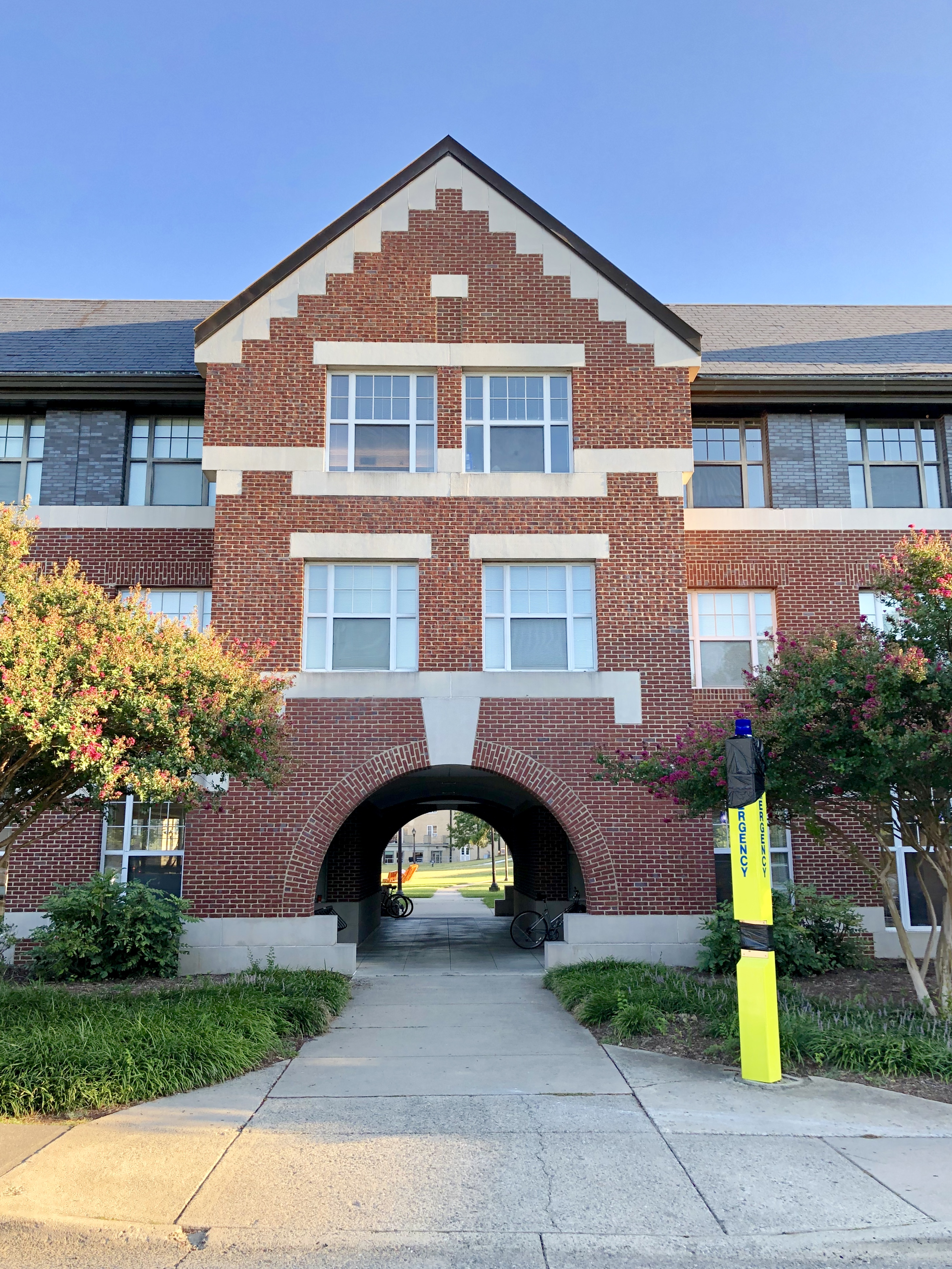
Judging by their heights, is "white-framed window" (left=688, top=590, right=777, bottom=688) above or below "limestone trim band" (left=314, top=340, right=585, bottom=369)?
below

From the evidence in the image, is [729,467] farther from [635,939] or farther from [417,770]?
[635,939]

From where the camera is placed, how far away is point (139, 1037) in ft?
29.7

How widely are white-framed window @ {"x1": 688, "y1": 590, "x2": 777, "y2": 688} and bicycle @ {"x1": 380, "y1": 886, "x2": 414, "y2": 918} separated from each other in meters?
14.8

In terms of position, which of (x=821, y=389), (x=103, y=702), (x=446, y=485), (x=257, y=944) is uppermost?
(x=821, y=389)

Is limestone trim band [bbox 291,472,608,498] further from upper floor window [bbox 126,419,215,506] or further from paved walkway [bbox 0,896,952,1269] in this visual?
paved walkway [bbox 0,896,952,1269]

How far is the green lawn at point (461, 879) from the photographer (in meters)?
42.3

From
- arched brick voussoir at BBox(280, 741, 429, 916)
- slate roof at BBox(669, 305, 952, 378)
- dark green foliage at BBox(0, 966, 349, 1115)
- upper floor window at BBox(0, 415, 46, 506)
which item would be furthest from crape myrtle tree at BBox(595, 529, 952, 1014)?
upper floor window at BBox(0, 415, 46, 506)

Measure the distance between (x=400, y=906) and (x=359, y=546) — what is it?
55.7 feet

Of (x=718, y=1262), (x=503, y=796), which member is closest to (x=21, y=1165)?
(x=718, y=1262)

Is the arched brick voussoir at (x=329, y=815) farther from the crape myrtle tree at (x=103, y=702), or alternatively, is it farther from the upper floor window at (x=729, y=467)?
the upper floor window at (x=729, y=467)

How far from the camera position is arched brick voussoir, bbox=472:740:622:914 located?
14023mm

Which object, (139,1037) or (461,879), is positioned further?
(461,879)

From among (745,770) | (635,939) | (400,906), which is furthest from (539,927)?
(400,906)

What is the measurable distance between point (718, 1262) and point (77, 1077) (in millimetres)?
5258
